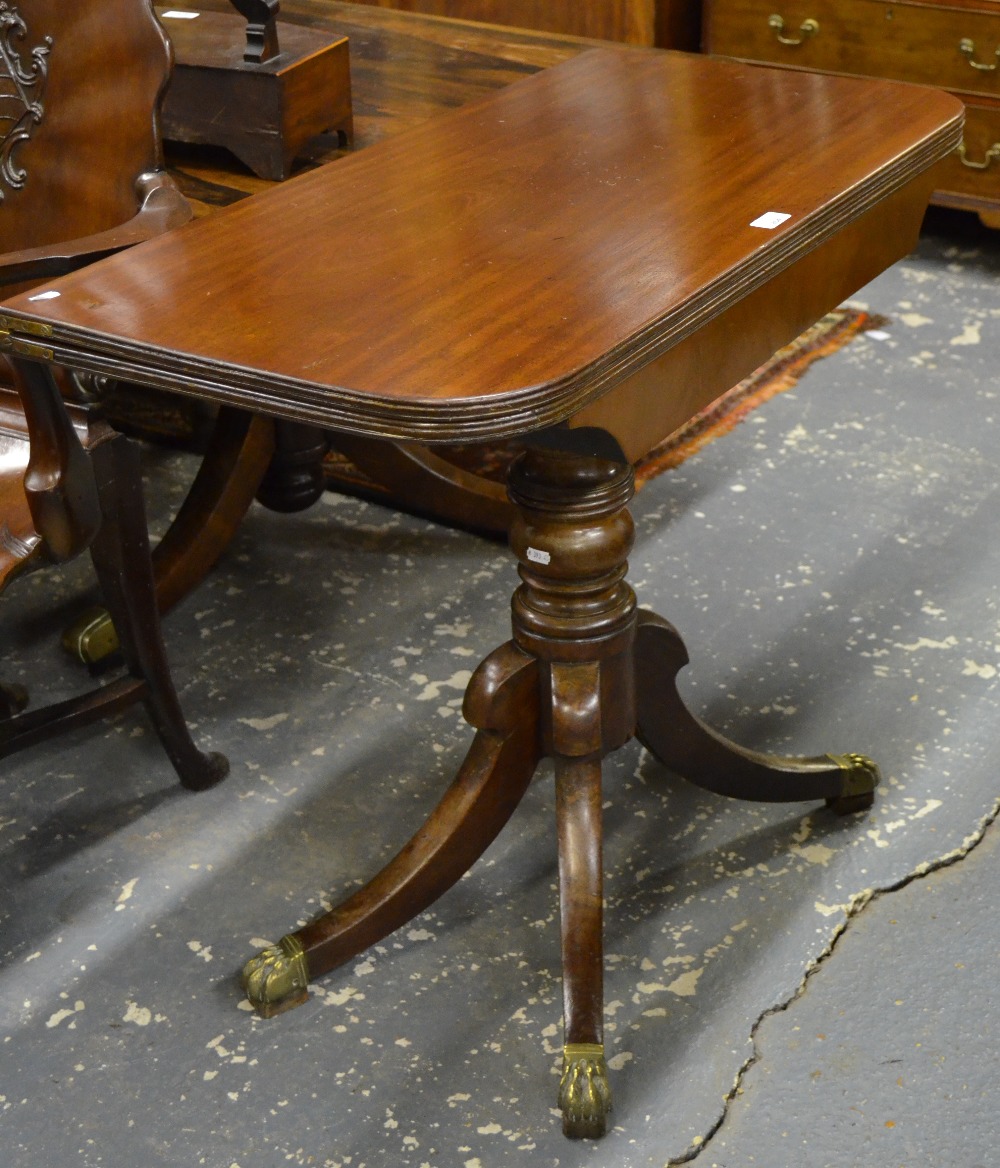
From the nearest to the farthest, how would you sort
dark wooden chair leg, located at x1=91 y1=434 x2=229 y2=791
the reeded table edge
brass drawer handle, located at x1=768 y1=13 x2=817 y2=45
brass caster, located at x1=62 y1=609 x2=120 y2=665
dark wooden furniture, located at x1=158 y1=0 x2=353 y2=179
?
1. the reeded table edge
2. dark wooden chair leg, located at x1=91 y1=434 x2=229 y2=791
3. brass caster, located at x1=62 y1=609 x2=120 y2=665
4. dark wooden furniture, located at x1=158 y1=0 x2=353 y2=179
5. brass drawer handle, located at x1=768 y1=13 x2=817 y2=45

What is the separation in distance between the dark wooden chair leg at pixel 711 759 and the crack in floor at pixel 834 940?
0.14 meters

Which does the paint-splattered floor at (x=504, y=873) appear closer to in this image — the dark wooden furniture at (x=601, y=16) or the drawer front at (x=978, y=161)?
the drawer front at (x=978, y=161)

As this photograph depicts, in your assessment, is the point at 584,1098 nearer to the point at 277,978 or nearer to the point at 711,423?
the point at 277,978

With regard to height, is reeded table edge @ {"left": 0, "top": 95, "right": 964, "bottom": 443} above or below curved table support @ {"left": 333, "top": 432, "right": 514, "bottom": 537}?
above

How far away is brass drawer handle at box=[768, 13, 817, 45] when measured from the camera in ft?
12.9

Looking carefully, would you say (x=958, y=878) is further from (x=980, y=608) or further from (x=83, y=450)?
(x=83, y=450)

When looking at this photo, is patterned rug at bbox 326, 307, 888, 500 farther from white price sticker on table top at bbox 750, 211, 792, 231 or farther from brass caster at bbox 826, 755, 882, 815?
white price sticker on table top at bbox 750, 211, 792, 231

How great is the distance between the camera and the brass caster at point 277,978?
1739 millimetres

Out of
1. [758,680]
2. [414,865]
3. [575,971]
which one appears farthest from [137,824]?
[758,680]

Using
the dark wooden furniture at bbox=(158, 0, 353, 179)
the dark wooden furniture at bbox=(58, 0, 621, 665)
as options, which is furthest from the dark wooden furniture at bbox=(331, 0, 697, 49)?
the dark wooden furniture at bbox=(158, 0, 353, 179)

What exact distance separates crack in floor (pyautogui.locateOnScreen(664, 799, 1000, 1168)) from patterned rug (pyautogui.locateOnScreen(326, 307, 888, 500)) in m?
0.86

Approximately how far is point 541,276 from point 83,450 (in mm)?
669

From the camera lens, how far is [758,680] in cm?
232

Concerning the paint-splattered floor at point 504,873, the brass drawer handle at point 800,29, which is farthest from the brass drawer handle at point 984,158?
the paint-splattered floor at point 504,873
